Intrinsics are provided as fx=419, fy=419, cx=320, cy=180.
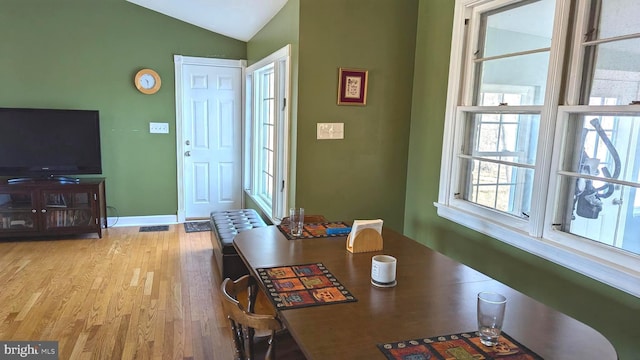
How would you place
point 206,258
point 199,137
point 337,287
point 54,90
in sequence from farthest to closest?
point 199,137 < point 54,90 < point 206,258 < point 337,287

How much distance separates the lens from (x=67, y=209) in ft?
14.5

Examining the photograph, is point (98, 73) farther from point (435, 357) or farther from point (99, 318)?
point (435, 357)

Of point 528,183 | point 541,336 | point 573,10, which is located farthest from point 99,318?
point 573,10

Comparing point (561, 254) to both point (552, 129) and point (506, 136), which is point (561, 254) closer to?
point (552, 129)

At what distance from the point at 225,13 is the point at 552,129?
318cm

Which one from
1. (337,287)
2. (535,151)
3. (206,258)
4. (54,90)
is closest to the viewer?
(337,287)

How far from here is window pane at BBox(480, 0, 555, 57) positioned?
2275 millimetres

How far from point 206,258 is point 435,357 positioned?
3204 millimetres

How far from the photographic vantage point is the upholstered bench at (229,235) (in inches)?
130

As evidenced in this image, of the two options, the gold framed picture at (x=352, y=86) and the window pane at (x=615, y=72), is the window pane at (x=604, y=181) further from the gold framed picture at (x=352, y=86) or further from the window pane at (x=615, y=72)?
the gold framed picture at (x=352, y=86)

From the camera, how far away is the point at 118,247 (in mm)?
4246

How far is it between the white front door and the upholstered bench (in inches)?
47.3

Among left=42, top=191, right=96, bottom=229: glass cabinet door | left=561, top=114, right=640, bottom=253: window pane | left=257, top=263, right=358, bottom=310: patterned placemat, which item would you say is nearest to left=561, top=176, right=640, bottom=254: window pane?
left=561, top=114, right=640, bottom=253: window pane

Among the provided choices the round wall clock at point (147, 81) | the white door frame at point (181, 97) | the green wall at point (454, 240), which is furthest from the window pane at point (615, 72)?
the round wall clock at point (147, 81)
